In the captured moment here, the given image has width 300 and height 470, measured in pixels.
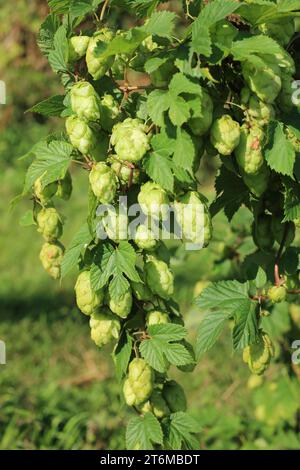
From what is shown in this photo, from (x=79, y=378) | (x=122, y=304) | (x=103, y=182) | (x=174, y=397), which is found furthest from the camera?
(x=79, y=378)

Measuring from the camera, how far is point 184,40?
1.41m

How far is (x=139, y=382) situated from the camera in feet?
5.19

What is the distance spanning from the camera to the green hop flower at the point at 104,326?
1584 millimetres

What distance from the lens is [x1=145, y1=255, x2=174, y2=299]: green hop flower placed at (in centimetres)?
154

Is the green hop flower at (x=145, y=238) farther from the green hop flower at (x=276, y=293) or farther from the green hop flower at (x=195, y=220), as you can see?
the green hop flower at (x=276, y=293)

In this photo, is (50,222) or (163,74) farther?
(50,222)

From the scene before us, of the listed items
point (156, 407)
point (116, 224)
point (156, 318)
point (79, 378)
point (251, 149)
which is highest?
point (251, 149)

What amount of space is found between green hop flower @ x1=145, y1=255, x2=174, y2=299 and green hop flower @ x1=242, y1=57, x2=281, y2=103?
37 cm

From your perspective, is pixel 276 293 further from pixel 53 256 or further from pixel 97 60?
pixel 97 60

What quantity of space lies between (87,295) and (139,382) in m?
0.20

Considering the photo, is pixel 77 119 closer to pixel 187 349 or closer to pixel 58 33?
pixel 58 33

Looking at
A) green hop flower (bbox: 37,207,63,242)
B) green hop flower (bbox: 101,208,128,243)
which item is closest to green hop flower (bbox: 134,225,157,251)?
green hop flower (bbox: 101,208,128,243)

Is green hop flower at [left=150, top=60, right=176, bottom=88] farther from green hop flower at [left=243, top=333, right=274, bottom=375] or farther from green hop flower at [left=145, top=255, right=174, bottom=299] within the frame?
green hop flower at [left=243, top=333, right=274, bottom=375]

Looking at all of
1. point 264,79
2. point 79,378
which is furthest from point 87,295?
point 79,378
